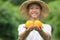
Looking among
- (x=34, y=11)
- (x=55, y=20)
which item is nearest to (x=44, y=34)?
(x=34, y=11)

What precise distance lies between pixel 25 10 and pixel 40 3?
244mm

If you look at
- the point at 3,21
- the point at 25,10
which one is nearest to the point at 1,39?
the point at 3,21

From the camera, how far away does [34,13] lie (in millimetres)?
4672

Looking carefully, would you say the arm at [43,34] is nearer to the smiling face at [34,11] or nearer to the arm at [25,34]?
the arm at [25,34]

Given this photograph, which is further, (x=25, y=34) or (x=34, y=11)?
(x=34, y=11)

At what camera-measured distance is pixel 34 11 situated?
4680 millimetres

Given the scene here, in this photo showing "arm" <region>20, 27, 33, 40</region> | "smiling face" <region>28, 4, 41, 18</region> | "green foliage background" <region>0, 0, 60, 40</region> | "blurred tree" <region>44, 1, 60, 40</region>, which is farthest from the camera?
"green foliage background" <region>0, 0, 60, 40</region>

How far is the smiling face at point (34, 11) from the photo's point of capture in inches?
184

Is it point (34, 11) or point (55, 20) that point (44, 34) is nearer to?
point (34, 11)

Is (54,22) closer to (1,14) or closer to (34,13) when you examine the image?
(1,14)

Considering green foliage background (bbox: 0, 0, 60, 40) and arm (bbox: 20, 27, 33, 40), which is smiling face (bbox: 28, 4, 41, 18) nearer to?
arm (bbox: 20, 27, 33, 40)

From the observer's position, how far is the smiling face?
4671 millimetres

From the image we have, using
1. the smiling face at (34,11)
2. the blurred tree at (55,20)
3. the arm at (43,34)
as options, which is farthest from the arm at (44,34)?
the blurred tree at (55,20)

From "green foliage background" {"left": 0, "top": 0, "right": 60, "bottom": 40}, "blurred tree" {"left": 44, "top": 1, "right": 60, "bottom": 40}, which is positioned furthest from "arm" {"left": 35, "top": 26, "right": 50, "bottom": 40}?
"green foliage background" {"left": 0, "top": 0, "right": 60, "bottom": 40}
